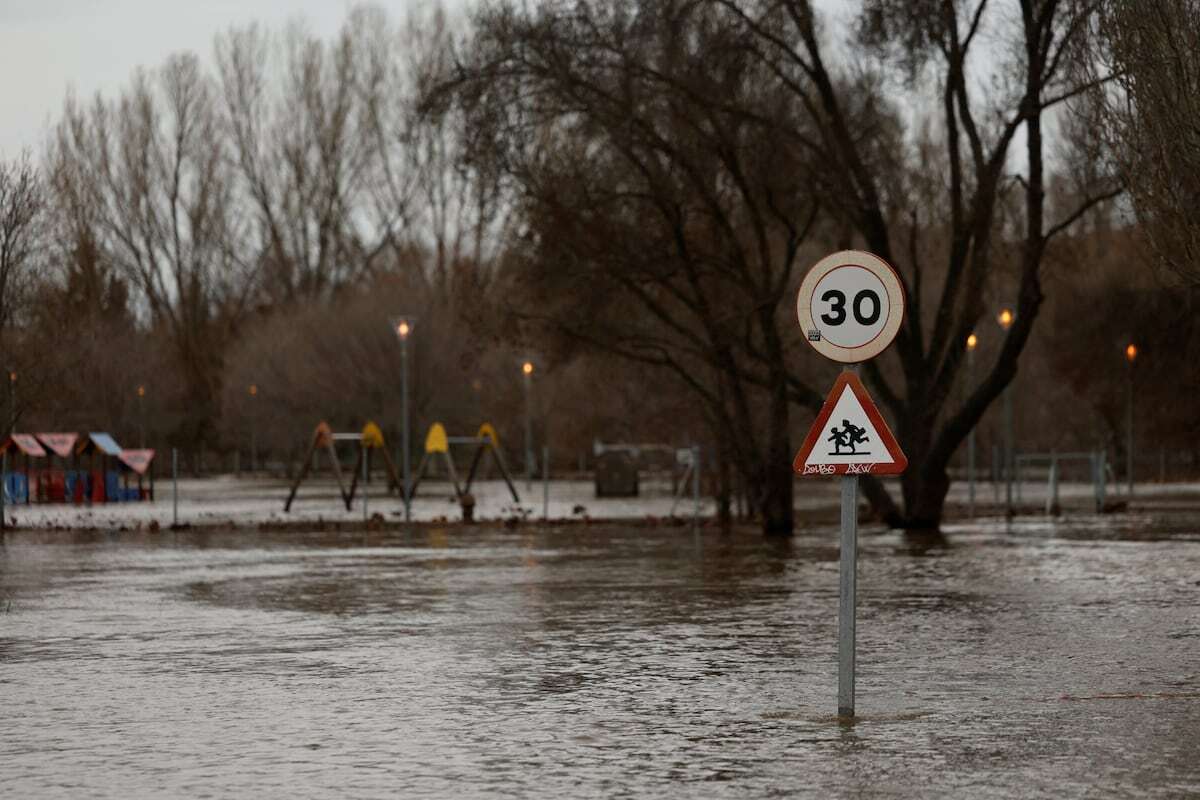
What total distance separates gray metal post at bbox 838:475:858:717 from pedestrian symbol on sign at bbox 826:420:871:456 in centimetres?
19

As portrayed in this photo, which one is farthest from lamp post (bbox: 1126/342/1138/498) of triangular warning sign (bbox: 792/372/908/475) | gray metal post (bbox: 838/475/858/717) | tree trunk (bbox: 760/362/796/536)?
triangular warning sign (bbox: 792/372/908/475)

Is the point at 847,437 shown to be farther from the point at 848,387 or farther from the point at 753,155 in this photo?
the point at 753,155

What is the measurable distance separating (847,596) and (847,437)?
0.90m

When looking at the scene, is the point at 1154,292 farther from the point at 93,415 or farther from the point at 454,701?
the point at 454,701

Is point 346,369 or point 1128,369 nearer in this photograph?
point 1128,369

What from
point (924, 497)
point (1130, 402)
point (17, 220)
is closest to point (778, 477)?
point (924, 497)

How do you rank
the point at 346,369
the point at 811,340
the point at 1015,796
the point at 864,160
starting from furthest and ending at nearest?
the point at 346,369
the point at 864,160
the point at 811,340
the point at 1015,796

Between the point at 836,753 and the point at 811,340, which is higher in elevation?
the point at 811,340

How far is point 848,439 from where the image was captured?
1076 cm

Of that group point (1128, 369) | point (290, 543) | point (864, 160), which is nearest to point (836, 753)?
point (290, 543)

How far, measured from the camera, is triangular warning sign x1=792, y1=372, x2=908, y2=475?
1067cm

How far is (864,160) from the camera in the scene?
110ft

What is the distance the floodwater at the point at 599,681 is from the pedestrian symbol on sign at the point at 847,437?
154 centimetres

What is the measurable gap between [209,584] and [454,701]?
10.8 m
